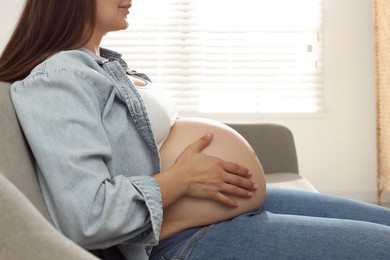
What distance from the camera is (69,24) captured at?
46.7 inches

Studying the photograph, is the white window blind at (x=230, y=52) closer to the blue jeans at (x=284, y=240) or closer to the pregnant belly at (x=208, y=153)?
the pregnant belly at (x=208, y=153)

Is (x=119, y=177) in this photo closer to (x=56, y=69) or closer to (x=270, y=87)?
(x=56, y=69)

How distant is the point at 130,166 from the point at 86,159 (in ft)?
0.51

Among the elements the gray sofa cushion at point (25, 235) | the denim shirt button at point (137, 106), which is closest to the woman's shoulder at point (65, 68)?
the denim shirt button at point (137, 106)

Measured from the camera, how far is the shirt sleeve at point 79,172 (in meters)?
0.89

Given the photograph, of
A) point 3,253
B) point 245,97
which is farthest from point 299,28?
point 3,253

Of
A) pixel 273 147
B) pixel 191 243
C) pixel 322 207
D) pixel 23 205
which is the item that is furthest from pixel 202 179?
pixel 273 147

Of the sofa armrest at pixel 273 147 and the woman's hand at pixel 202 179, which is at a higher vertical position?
the woman's hand at pixel 202 179

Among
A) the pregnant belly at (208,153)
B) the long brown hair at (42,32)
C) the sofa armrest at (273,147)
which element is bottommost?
the sofa armrest at (273,147)

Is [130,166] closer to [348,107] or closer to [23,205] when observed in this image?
[23,205]

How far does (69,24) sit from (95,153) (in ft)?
1.31

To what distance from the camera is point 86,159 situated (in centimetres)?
91

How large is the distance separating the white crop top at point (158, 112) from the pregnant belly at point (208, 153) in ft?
0.09

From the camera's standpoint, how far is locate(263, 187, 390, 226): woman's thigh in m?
1.35
